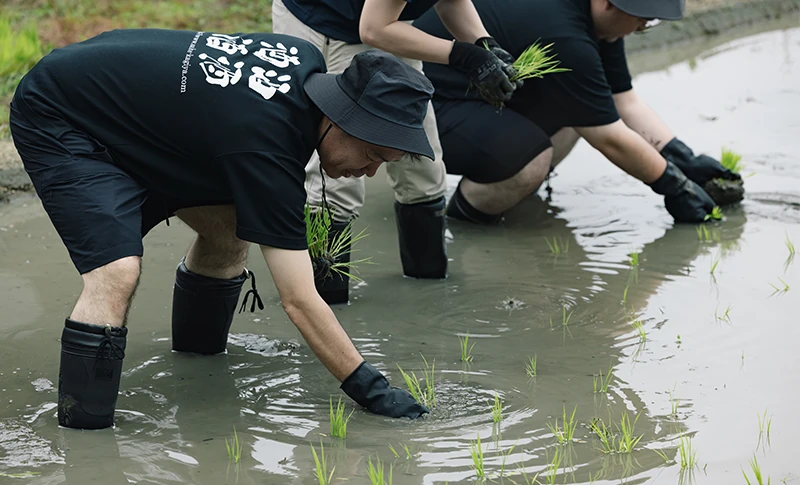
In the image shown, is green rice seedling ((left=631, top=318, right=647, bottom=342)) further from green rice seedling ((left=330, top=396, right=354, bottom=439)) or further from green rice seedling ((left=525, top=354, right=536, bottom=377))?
green rice seedling ((left=330, top=396, right=354, bottom=439))

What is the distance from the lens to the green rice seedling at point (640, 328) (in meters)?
3.79

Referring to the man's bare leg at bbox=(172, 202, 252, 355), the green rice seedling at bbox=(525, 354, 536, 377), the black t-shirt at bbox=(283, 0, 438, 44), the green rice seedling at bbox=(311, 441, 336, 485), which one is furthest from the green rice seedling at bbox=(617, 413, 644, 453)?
the black t-shirt at bbox=(283, 0, 438, 44)

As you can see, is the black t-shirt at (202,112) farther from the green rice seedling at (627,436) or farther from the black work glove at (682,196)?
the black work glove at (682,196)

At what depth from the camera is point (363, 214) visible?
5418mm

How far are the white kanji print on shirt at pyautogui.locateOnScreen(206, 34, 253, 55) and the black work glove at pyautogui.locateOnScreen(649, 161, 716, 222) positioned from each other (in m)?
2.62

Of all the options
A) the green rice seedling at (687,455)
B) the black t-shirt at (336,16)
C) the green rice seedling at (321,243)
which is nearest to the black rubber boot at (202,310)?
the green rice seedling at (321,243)

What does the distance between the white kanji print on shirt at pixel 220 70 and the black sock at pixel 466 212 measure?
2424 millimetres

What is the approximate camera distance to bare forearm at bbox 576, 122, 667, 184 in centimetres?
484

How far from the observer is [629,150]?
4.88 metres

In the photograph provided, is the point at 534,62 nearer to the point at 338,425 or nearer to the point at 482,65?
the point at 482,65

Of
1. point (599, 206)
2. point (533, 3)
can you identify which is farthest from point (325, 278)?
point (599, 206)

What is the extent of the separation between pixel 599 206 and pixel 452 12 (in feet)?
5.75

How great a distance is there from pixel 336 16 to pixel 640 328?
5.44 feet

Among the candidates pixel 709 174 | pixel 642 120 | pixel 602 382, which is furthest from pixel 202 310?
pixel 709 174
